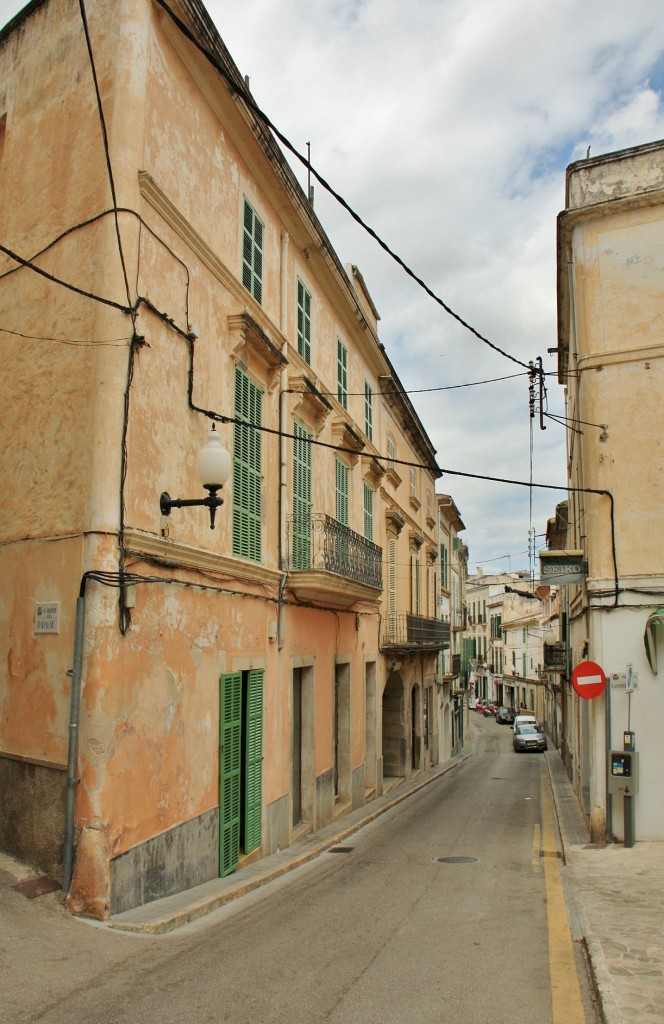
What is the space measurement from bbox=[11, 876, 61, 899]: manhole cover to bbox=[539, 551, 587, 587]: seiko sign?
8.18 metres

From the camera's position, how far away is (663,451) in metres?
12.4

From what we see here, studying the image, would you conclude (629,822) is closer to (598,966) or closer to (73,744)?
(598,966)

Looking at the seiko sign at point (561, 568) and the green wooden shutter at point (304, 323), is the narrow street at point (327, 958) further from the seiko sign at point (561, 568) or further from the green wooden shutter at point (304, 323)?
the green wooden shutter at point (304, 323)

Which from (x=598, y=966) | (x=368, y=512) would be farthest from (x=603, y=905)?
(x=368, y=512)

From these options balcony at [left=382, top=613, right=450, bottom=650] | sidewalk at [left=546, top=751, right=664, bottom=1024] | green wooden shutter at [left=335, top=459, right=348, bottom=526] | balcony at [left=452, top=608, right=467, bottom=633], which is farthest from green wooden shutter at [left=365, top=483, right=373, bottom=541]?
balcony at [left=452, top=608, right=467, bottom=633]

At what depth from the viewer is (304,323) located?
48.3 ft

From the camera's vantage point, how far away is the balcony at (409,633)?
21.4 meters

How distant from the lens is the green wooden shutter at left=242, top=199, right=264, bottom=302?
11898 millimetres

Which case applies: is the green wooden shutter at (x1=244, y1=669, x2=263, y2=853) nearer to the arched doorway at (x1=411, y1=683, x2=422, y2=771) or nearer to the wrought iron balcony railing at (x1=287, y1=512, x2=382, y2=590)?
the wrought iron balcony railing at (x1=287, y1=512, x2=382, y2=590)

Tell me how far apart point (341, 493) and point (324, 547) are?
327 cm

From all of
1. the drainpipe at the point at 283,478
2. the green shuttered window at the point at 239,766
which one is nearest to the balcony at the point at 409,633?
the drainpipe at the point at 283,478

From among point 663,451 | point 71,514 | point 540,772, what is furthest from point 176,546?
point 540,772

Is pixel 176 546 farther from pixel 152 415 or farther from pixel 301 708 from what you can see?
pixel 301 708

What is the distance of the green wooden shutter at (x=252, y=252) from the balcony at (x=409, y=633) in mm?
10978
